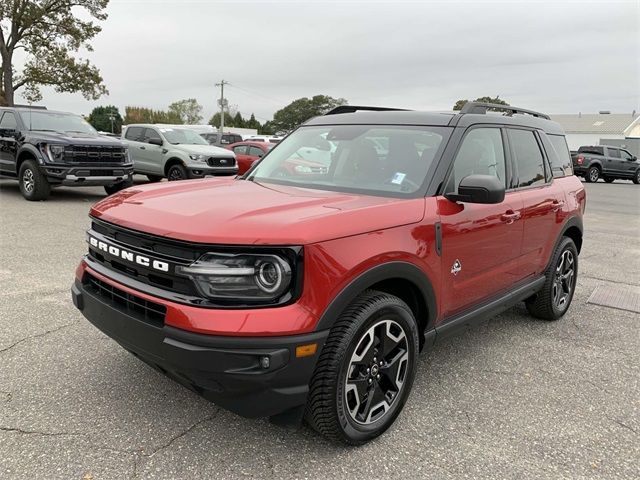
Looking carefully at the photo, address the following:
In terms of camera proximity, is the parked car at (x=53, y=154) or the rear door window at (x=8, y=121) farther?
the rear door window at (x=8, y=121)

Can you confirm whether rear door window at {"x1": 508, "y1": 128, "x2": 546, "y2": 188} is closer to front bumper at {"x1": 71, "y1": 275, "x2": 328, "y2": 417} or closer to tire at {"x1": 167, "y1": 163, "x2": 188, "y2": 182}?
front bumper at {"x1": 71, "y1": 275, "x2": 328, "y2": 417}

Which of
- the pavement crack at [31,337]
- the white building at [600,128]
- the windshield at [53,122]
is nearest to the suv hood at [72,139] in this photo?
the windshield at [53,122]

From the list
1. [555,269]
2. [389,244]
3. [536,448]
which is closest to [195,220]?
[389,244]

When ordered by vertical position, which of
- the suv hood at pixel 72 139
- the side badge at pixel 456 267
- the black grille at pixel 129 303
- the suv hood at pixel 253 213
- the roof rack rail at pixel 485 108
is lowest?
the black grille at pixel 129 303

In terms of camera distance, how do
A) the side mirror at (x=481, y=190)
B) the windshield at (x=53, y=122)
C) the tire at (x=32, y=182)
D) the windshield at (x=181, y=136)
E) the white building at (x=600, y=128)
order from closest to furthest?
1. the side mirror at (x=481, y=190)
2. the tire at (x=32, y=182)
3. the windshield at (x=53, y=122)
4. the windshield at (x=181, y=136)
5. the white building at (x=600, y=128)

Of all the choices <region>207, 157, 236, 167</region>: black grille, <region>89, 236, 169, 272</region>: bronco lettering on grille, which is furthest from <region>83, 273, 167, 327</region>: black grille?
<region>207, 157, 236, 167</region>: black grille

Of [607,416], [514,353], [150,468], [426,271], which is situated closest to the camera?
[150,468]

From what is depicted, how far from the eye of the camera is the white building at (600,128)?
202ft

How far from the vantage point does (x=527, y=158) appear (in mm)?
4156

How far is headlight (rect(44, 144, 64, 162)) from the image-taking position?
1034 cm

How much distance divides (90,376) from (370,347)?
1.87 metres

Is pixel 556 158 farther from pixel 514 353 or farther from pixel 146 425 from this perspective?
pixel 146 425

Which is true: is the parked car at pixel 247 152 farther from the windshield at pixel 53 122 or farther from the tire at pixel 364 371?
the tire at pixel 364 371

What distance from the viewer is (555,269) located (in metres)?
4.55
